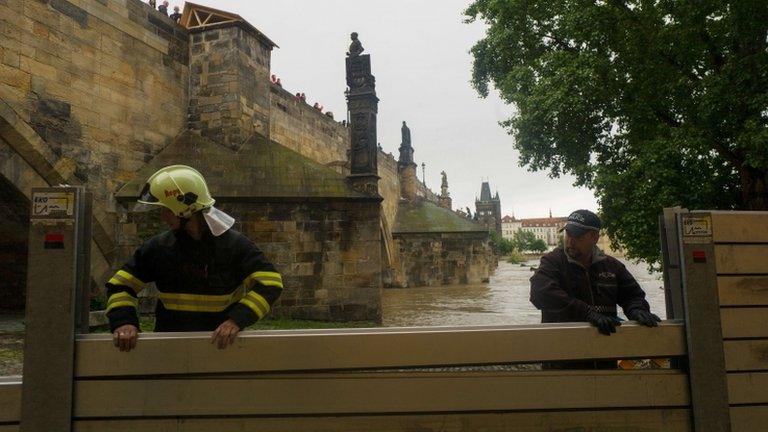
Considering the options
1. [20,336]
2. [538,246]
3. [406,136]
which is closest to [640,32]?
[20,336]

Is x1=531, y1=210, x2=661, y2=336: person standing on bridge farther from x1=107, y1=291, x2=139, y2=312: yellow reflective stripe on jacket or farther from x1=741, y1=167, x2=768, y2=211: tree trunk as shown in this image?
x1=741, y1=167, x2=768, y2=211: tree trunk

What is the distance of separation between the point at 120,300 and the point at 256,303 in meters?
0.60

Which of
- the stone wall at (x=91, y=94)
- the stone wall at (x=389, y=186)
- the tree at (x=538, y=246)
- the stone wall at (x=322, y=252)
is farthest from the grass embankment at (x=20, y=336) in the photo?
the tree at (x=538, y=246)

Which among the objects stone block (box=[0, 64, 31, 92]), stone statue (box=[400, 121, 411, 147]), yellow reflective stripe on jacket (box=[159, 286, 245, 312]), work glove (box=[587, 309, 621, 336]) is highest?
stone statue (box=[400, 121, 411, 147])

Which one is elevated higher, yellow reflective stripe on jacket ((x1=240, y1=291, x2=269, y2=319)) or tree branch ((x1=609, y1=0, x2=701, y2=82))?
tree branch ((x1=609, y1=0, x2=701, y2=82))

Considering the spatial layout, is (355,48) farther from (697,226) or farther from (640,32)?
(697,226)

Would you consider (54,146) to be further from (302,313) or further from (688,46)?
(688,46)

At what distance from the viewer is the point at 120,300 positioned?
6.86ft

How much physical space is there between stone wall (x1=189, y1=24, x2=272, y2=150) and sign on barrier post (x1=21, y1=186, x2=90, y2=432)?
9.00 meters

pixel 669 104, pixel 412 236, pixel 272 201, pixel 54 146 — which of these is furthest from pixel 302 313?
pixel 412 236

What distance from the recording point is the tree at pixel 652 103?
304 inches

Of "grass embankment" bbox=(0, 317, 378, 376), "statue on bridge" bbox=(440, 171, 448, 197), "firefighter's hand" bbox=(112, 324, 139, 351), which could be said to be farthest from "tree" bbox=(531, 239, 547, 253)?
"firefighter's hand" bbox=(112, 324, 139, 351)

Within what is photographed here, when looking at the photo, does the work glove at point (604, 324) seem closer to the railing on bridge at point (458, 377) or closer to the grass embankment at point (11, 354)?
the railing on bridge at point (458, 377)

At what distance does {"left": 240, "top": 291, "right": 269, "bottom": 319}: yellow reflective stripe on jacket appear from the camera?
203 centimetres
